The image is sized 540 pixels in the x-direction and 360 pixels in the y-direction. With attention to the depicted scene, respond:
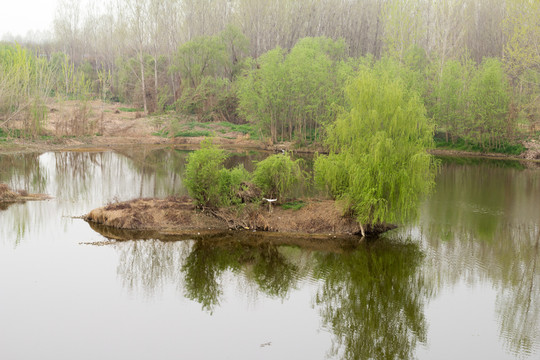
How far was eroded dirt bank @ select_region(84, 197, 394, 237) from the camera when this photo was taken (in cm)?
2064

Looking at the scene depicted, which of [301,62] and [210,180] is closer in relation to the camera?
[210,180]

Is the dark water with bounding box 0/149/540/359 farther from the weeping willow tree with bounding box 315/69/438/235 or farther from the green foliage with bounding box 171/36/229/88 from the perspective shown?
the green foliage with bounding box 171/36/229/88

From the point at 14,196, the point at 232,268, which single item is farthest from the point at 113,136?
the point at 232,268

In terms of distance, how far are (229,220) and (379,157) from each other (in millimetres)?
6694

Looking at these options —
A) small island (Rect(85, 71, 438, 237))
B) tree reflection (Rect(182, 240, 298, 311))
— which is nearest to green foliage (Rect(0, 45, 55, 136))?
small island (Rect(85, 71, 438, 237))

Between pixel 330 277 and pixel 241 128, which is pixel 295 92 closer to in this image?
pixel 241 128

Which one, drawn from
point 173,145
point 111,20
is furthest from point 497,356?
point 111,20

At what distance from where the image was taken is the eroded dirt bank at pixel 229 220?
67.7 feet

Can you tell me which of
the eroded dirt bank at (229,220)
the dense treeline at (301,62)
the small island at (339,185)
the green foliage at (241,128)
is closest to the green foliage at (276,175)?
the small island at (339,185)

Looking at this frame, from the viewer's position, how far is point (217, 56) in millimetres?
59250

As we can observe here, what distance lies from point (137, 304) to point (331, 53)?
49.7 meters

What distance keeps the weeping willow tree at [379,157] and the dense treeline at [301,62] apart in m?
24.1

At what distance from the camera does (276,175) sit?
21344 millimetres

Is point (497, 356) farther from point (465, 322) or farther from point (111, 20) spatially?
point (111, 20)
